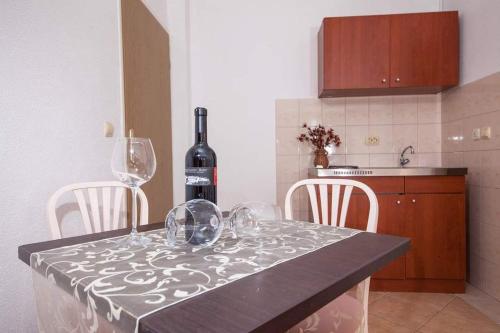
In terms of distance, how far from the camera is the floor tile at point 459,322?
1.77 metres

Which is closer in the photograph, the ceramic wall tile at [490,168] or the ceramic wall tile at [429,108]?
the ceramic wall tile at [490,168]

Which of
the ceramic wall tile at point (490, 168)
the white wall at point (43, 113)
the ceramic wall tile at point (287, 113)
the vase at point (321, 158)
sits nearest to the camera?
the white wall at point (43, 113)

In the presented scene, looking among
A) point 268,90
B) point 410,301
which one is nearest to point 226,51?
point 268,90

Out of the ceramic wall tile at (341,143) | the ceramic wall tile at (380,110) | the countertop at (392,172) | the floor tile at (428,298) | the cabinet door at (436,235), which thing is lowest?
the floor tile at (428,298)

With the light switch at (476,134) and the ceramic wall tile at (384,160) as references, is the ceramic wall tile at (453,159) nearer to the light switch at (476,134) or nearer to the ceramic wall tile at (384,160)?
the light switch at (476,134)

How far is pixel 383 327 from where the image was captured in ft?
5.90

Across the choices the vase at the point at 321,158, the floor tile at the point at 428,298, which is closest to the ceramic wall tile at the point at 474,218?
the floor tile at the point at 428,298

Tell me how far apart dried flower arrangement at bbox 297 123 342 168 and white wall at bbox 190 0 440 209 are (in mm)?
318

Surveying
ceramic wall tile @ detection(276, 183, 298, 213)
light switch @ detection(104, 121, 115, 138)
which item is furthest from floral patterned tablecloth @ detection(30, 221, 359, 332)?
ceramic wall tile @ detection(276, 183, 298, 213)

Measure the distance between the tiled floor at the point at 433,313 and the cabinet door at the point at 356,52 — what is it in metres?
1.63

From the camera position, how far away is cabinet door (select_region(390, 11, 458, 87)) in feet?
8.03

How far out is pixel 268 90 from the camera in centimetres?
301

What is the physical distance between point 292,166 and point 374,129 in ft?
2.72

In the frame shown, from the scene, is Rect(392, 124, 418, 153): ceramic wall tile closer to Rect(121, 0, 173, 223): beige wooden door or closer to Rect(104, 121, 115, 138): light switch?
Rect(121, 0, 173, 223): beige wooden door
